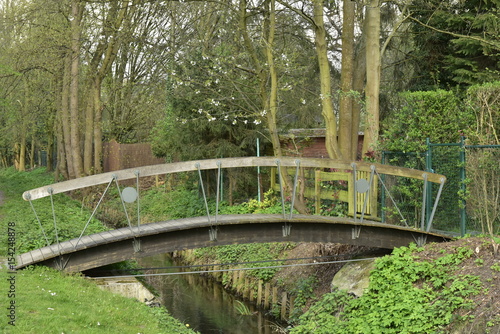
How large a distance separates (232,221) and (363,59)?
8.49 meters

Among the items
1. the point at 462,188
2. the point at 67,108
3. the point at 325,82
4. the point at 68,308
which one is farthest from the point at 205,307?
the point at 67,108

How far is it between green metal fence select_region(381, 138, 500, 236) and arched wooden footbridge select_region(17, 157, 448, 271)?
0.86 meters

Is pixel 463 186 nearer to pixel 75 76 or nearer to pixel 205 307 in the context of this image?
pixel 205 307

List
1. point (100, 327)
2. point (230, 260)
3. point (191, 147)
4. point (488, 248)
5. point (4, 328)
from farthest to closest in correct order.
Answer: point (191, 147)
point (230, 260)
point (488, 248)
point (100, 327)
point (4, 328)

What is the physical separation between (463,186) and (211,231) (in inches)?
213

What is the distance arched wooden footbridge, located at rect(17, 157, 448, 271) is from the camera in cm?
960

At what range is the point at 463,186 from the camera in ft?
38.3

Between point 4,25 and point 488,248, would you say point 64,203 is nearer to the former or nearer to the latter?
point 4,25

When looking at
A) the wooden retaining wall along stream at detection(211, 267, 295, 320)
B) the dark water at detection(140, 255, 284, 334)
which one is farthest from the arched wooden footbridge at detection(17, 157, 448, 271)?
the dark water at detection(140, 255, 284, 334)

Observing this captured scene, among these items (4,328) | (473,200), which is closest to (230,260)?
(473,200)

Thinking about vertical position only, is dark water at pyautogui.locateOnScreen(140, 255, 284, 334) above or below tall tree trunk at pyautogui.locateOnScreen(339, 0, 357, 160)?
below

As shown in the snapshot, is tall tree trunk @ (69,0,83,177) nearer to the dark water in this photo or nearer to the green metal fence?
the dark water

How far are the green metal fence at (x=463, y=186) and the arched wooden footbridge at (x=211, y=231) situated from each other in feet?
2.82

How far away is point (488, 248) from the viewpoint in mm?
9242
